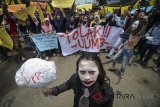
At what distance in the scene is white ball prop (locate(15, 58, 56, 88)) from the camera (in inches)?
105

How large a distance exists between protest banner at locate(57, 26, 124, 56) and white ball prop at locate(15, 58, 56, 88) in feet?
20.1

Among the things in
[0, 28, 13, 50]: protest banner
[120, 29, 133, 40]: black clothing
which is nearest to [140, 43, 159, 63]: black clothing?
[120, 29, 133, 40]: black clothing

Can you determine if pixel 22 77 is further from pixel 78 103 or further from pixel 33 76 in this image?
pixel 78 103

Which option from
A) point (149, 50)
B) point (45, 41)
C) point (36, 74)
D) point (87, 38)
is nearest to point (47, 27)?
point (45, 41)

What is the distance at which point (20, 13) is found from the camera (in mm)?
9594

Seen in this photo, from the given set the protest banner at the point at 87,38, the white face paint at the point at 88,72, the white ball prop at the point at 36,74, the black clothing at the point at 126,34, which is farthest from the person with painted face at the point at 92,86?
the protest banner at the point at 87,38

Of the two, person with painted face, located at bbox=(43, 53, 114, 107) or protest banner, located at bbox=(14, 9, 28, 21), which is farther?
protest banner, located at bbox=(14, 9, 28, 21)

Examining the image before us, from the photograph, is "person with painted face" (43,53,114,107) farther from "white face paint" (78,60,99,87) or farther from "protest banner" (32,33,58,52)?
"protest banner" (32,33,58,52)

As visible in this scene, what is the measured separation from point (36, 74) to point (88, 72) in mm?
649

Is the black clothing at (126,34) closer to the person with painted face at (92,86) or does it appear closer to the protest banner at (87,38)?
the protest banner at (87,38)

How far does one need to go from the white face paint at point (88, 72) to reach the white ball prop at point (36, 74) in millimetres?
414

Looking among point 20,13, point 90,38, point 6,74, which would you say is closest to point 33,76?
point 6,74

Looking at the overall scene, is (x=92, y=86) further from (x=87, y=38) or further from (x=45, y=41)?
(x=45, y=41)

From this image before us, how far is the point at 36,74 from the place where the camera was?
2.65 m
